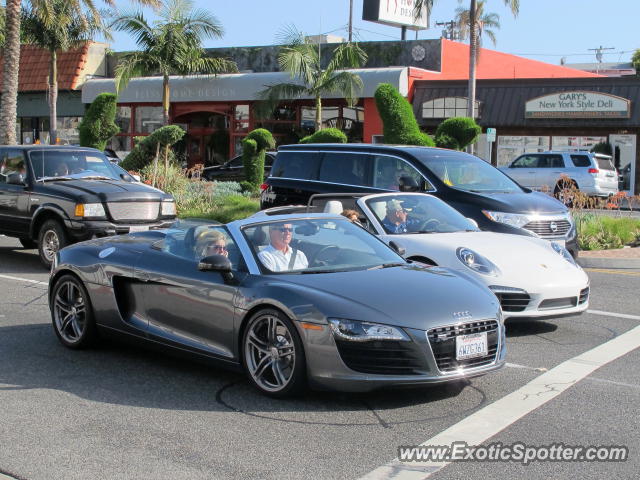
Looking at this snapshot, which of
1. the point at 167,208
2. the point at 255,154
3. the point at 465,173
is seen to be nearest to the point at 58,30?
the point at 255,154

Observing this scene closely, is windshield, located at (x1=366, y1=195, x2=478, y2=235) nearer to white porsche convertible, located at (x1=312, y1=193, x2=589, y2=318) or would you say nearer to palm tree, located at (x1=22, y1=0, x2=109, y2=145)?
white porsche convertible, located at (x1=312, y1=193, x2=589, y2=318)

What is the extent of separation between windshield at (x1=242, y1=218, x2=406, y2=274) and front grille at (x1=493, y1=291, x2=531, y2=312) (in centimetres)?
146

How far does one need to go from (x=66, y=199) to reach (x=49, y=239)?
704mm

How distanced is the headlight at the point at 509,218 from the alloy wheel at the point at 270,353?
21.6ft

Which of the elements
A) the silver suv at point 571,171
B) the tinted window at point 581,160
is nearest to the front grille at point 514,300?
the silver suv at point 571,171

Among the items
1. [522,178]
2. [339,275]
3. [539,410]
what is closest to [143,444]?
[339,275]

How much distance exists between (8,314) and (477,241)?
4.99 m

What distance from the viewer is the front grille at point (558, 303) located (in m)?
8.22

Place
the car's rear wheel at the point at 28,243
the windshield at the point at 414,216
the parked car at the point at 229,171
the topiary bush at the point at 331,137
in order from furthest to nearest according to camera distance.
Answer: the parked car at the point at 229,171 → the topiary bush at the point at 331,137 → the car's rear wheel at the point at 28,243 → the windshield at the point at 414,216

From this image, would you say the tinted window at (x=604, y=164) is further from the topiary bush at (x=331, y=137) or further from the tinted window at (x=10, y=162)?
the tinted window at (x=10, y=162)

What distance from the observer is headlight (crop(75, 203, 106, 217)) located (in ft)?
41.3

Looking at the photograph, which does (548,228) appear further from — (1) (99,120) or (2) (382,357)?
(1) (99,120)

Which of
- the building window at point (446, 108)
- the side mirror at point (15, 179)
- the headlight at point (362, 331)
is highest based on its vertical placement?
the building window at point (446, 108)

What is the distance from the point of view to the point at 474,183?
42.1ft
